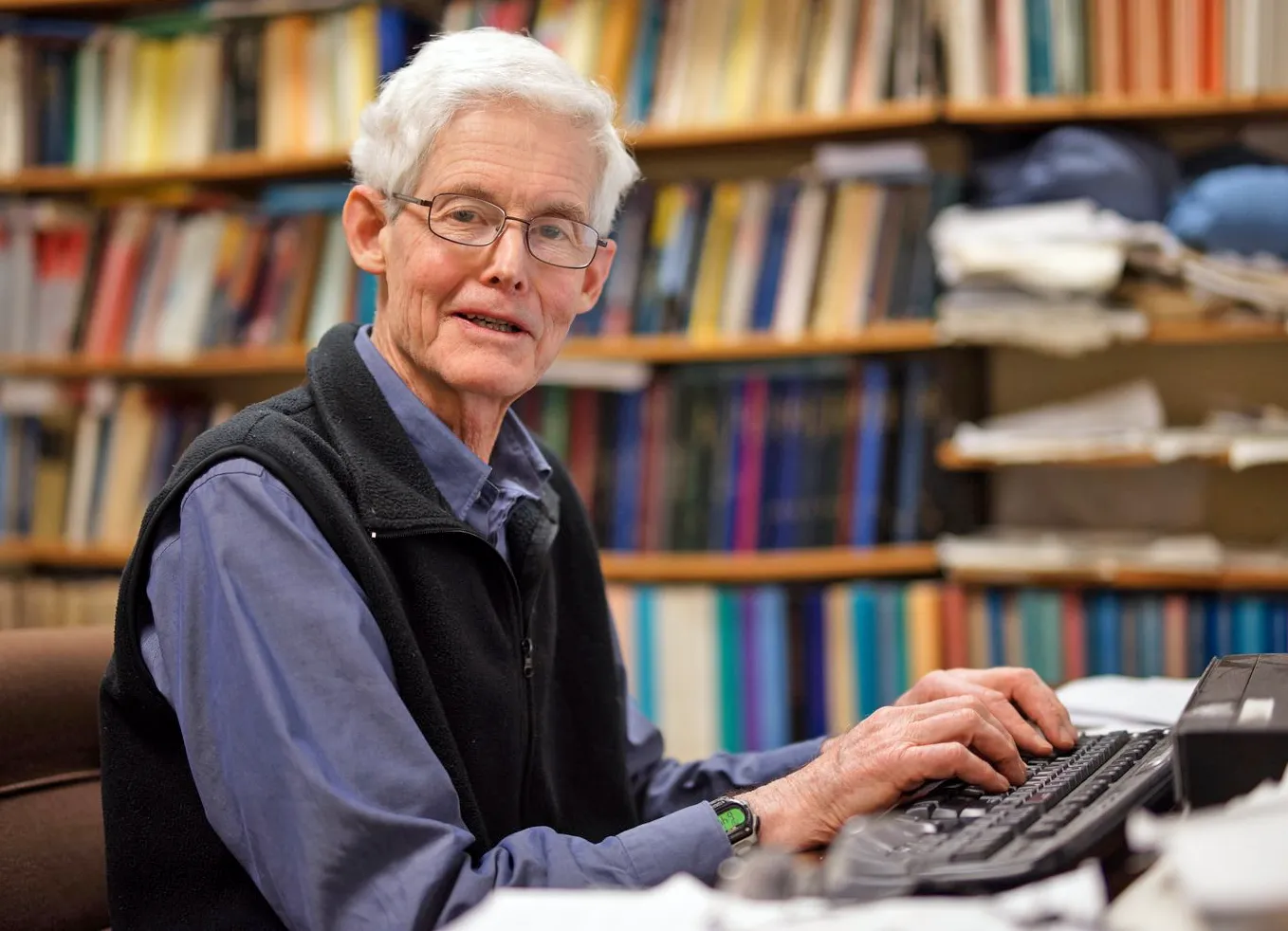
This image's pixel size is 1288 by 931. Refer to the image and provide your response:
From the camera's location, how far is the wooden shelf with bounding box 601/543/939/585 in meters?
2.62

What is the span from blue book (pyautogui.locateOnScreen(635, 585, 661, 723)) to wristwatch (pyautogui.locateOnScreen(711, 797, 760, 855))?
1.63m

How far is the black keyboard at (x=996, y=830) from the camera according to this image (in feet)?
2.41

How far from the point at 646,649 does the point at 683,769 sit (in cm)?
122

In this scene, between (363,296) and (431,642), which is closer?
(431,642)

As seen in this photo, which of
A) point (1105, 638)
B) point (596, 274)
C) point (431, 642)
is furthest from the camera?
point (1105, 638)

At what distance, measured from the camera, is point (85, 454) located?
304cm

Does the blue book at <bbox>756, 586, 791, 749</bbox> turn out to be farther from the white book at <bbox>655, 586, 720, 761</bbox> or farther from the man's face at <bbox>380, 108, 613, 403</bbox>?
the man's face at <bbox>380, 108, 613, 403</bbox>

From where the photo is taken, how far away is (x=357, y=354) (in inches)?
50.7

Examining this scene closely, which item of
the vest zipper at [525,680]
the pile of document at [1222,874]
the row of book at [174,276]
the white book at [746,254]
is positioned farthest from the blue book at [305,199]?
the pile of document at [1222,874]

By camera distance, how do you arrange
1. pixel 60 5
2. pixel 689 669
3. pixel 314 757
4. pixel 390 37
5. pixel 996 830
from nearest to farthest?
pixel 996 830 → pixel 314 757 → pixel 689 669 → pixel 390 37 → pixel 60 5

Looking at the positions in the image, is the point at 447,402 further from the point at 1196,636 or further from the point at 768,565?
the point at 1196,636

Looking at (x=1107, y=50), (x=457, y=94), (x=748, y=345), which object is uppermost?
(x=1107, y=50)

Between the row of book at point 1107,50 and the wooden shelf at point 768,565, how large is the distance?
34.3 inches

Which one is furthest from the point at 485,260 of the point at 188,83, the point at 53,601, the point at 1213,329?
the point at 53,601
